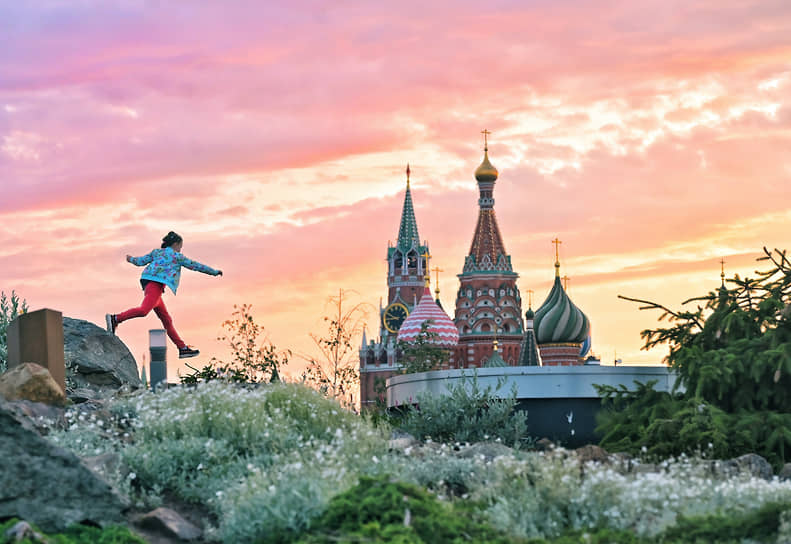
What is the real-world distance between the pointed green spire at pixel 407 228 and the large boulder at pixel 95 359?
110461 millimetres

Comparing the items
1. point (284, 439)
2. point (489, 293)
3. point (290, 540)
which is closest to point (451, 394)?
point (284, 439)

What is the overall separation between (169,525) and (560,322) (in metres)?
90.4

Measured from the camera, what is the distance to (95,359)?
20.2m

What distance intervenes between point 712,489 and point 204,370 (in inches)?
408

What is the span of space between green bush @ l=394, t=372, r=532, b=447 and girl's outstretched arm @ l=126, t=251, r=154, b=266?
15.5ft

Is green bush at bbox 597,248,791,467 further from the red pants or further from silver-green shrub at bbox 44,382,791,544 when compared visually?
the red pants

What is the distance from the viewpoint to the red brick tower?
113938mm

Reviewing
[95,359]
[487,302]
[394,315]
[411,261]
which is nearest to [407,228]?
[411,261]

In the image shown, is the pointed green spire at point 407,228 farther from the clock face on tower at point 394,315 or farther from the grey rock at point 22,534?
the grey rock at point 22,534

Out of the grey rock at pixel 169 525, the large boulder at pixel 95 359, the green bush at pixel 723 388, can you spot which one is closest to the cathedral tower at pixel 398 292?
the large boulder at pixel 95 359

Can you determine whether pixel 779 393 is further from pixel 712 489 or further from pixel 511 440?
pixel 712 489

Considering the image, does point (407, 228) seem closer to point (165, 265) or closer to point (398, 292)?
point (398, 292)

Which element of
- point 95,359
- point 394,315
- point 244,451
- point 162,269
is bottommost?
point 244,451

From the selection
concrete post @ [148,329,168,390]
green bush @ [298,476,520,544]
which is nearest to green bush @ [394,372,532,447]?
concrete post @ [148,329,168,390]
